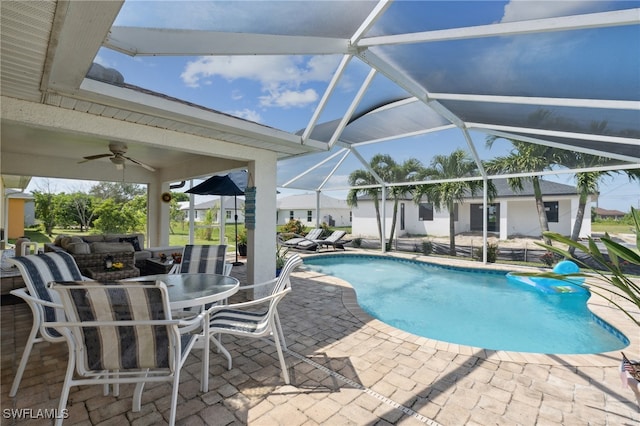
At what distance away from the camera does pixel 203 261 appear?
5.39 m

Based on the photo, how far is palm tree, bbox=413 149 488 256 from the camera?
1170 centimetres

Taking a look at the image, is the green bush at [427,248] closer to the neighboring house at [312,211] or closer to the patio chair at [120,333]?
the patio chair at [120,333]

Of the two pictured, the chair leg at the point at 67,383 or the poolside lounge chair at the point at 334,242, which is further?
the poolside lounge chair at the point at 334,242

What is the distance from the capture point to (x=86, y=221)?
A: 22344 millimetres

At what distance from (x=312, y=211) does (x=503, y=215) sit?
19.2 m

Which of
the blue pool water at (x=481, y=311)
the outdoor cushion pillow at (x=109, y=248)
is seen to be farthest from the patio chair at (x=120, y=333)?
the outdoor cushion pillow at (x=109, y=248)

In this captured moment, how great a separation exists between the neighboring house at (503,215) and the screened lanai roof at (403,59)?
30.7 ft

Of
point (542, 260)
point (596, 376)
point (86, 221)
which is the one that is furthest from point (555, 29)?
point (86, 221)

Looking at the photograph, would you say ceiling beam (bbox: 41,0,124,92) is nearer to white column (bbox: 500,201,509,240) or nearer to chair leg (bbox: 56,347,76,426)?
chair leg (bbox: 56,347,76,426)

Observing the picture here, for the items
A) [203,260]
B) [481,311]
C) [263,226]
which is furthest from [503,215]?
[203,260]

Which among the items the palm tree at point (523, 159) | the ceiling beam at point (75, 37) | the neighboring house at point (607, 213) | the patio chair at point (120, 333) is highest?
the palm tree at point (523, 159)

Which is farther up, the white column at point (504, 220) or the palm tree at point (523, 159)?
the palm tree at point (523, 159)

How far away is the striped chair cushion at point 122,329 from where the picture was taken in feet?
7.98

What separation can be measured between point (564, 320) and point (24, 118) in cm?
1025
